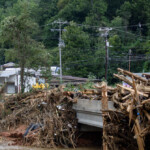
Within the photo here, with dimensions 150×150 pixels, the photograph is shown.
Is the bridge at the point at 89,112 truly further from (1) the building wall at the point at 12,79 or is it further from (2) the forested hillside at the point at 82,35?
(1) the building wall at the point at 12,79

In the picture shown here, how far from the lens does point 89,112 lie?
12281 millimetres

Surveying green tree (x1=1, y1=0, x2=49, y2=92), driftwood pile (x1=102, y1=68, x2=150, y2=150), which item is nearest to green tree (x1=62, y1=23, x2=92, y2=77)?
green tree (x1=1, y1=0, x2=49, y2=92)

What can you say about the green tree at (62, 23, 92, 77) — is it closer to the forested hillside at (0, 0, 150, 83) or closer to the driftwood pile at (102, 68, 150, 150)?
the forested hillside at (0, 0, 150, 83)

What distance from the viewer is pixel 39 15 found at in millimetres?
59344

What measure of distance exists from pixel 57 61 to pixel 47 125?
34031mm

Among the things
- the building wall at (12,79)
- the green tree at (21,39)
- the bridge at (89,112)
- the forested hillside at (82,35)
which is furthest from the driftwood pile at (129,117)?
the building wall at (12,79)

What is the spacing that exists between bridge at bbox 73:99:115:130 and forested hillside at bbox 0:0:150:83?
8352 mm

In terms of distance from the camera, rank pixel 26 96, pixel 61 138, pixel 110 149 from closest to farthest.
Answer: pixel 110 149, pixel 61 138, pixel 26 96

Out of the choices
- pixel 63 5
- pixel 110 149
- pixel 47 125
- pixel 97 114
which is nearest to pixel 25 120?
pixel 47 125

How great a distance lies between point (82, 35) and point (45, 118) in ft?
109

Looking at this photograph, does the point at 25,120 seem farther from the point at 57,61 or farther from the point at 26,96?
the point at 57,61

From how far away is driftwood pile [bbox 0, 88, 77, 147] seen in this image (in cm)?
1253

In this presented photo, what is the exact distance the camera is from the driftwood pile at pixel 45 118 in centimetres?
1253

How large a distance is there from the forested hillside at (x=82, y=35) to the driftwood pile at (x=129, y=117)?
1168 cm
